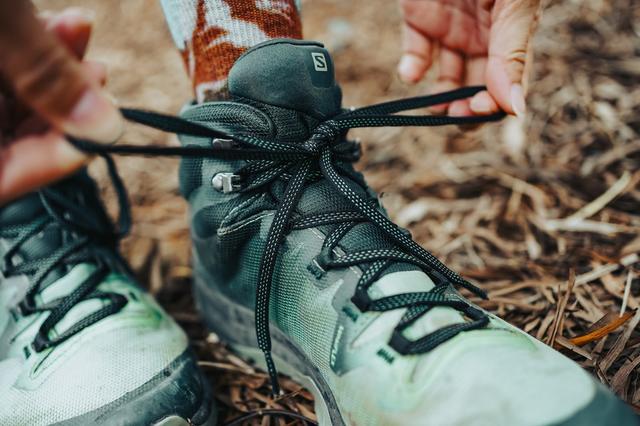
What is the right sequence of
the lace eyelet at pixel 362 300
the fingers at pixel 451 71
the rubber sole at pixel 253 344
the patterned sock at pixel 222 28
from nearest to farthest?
1. the lace eyelet at pixel 362 300
2. the rubber sole at pixel 253 344
3. the patterned sock at pixel 222 28
4. the fingers at pixel 451 71

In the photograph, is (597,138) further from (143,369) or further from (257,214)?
(143,369)

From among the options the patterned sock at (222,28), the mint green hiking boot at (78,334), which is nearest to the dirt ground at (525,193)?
the mint green hiking boot at (78,334)

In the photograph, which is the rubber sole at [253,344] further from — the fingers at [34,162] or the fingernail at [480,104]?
the fingernail at [480,104]

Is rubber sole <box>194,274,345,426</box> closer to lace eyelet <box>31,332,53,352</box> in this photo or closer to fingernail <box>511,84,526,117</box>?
lace eyelet <box>31,332,53,352</box>

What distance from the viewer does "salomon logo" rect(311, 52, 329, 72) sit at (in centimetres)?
97

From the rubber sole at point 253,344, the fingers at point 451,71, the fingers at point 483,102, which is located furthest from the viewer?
the fingers at point 451,71

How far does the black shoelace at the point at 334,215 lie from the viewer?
81 cm

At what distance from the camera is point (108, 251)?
1.29 m

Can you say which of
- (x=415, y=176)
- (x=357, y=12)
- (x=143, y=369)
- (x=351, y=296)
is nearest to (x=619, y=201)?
(x=415, y=176)

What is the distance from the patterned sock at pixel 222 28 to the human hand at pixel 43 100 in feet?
0.97

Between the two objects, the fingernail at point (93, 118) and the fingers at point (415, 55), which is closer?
the fingernail at point (93, 118)

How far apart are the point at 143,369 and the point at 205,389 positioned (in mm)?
128

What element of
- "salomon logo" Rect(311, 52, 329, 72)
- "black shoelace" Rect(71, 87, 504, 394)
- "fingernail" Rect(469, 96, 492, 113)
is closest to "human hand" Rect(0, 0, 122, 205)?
"black shoelace" Rect(71, 87, 504, 394)

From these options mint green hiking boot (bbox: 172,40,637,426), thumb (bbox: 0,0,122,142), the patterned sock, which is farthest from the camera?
the patterned sock
